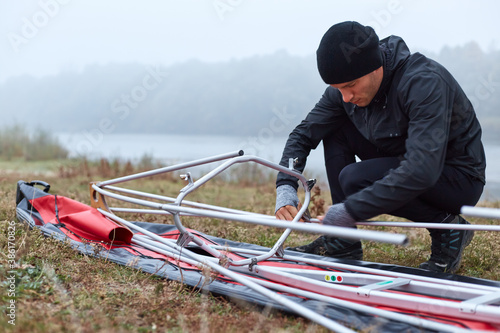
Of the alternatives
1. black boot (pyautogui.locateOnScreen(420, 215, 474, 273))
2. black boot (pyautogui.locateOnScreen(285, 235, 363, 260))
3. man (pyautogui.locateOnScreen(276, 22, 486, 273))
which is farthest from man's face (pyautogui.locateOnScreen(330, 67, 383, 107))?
black boot (pyautogui.locateOnScreen(285, 235, 363, 260))

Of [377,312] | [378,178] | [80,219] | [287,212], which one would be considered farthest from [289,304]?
[80,219]

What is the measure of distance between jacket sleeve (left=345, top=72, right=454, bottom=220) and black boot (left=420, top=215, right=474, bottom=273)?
0.74m

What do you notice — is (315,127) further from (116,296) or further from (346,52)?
(116,296)

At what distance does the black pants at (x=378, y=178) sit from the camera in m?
2.71

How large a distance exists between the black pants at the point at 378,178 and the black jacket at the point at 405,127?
2.5 inches

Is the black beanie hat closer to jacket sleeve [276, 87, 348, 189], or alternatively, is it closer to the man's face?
the man's face

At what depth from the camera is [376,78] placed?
2.60 meters

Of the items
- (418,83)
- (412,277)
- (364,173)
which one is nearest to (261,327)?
(412,277)

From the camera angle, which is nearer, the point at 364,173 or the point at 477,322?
the point at 477,322

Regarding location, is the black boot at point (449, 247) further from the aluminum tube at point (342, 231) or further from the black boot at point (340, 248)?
the aluminum tube at point (342, 231)

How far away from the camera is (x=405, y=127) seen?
105 inches

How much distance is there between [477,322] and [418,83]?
1131 millimetres

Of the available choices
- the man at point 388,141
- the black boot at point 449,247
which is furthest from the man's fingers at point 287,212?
the black boot at point 449,247

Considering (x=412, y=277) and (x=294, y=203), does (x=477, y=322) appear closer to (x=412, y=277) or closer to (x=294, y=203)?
(x=412, y=277)
